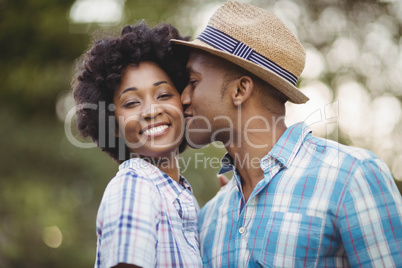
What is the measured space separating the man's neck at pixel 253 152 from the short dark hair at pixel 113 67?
0.54 meters

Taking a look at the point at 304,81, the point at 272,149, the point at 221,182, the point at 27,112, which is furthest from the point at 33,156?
the point at 272,149

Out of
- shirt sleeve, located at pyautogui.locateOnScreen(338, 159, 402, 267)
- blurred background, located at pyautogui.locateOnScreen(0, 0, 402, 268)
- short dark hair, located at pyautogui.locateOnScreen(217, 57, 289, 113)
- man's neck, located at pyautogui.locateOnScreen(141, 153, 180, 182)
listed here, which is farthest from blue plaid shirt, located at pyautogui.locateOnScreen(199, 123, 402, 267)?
blurred background, located at pyautogui.locateOnScreen(0, 0, 402, 268)

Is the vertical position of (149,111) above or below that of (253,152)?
above

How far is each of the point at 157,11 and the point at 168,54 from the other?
5.01 metres

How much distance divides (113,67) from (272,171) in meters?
1.06

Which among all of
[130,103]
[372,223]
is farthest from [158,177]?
[372,223]

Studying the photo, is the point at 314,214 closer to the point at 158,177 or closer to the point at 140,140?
the point at 158,177

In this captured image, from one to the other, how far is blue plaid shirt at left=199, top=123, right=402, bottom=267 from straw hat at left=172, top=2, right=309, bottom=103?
0.98 feet

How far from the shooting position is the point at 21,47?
23.9ft

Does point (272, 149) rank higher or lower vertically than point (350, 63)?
lower

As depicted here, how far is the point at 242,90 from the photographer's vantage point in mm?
2562

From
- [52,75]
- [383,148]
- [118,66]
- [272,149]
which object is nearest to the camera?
[272,149]

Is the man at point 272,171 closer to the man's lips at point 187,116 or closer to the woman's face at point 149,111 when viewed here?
the man's lips at point 187,116

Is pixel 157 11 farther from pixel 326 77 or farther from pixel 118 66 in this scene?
pixel 118 66
